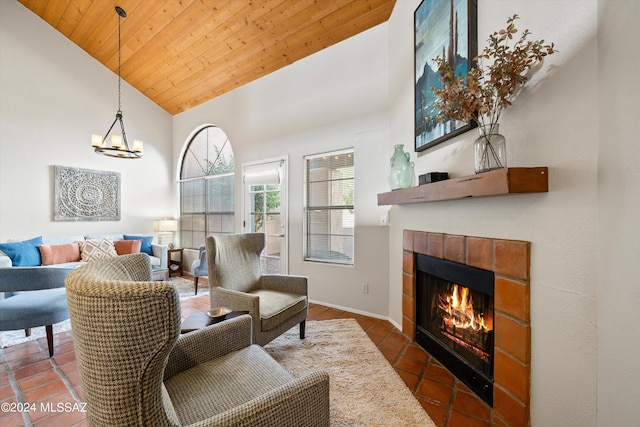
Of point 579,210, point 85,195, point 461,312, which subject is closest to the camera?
point 579,210

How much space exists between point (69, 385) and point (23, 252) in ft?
8.81

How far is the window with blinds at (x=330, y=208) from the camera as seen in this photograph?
320 centimetres

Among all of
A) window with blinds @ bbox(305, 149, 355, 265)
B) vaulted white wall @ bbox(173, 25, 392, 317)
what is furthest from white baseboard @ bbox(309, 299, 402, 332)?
window with blinds @ bbox(305, 149, 355, 265)

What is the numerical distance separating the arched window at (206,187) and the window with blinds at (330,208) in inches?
69.9

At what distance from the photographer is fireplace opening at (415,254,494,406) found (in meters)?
1.59

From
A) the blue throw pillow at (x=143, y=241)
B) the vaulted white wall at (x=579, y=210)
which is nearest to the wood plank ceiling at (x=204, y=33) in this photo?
the vaulted white wall at (x=579, y=210)

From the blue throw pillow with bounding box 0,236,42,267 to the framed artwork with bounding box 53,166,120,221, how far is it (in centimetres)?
69

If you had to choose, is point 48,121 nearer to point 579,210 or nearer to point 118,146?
point 118,146

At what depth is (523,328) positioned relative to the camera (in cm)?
127

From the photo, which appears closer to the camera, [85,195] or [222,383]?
[222,383]

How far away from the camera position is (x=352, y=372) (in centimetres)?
189

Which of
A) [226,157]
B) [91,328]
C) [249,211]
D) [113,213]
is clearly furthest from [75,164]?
[91,328]

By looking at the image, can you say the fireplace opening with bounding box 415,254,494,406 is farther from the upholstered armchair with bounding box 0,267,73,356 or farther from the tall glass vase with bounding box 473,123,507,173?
the upholstered armchair with bounding box 0,267,73,356

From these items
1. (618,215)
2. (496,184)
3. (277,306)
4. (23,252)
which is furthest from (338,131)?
(23,252)
